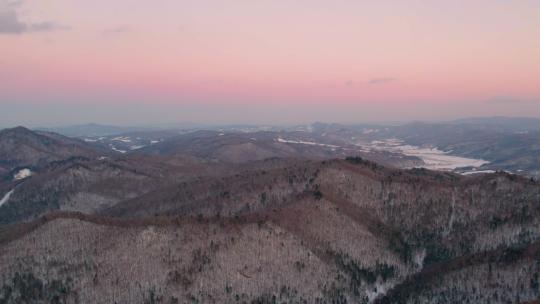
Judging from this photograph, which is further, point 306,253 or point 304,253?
point 306,253

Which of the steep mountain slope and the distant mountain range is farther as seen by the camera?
the steep mountain slope

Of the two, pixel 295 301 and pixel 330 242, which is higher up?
pixel 330 242

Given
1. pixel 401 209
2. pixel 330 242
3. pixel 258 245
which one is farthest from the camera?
pixel 401 209

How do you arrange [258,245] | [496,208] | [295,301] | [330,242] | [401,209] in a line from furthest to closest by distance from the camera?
1. [401,209]
2. [496,208]
3. [330,242]
4. [258,245]
5. [295,301]

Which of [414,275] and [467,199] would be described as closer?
[414,275]

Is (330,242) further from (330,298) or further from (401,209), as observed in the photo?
(401,209)

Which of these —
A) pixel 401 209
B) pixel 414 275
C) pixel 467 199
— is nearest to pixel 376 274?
pixel 414 275

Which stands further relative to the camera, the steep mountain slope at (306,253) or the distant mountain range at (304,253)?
the steep mountain slope at (306,253)
